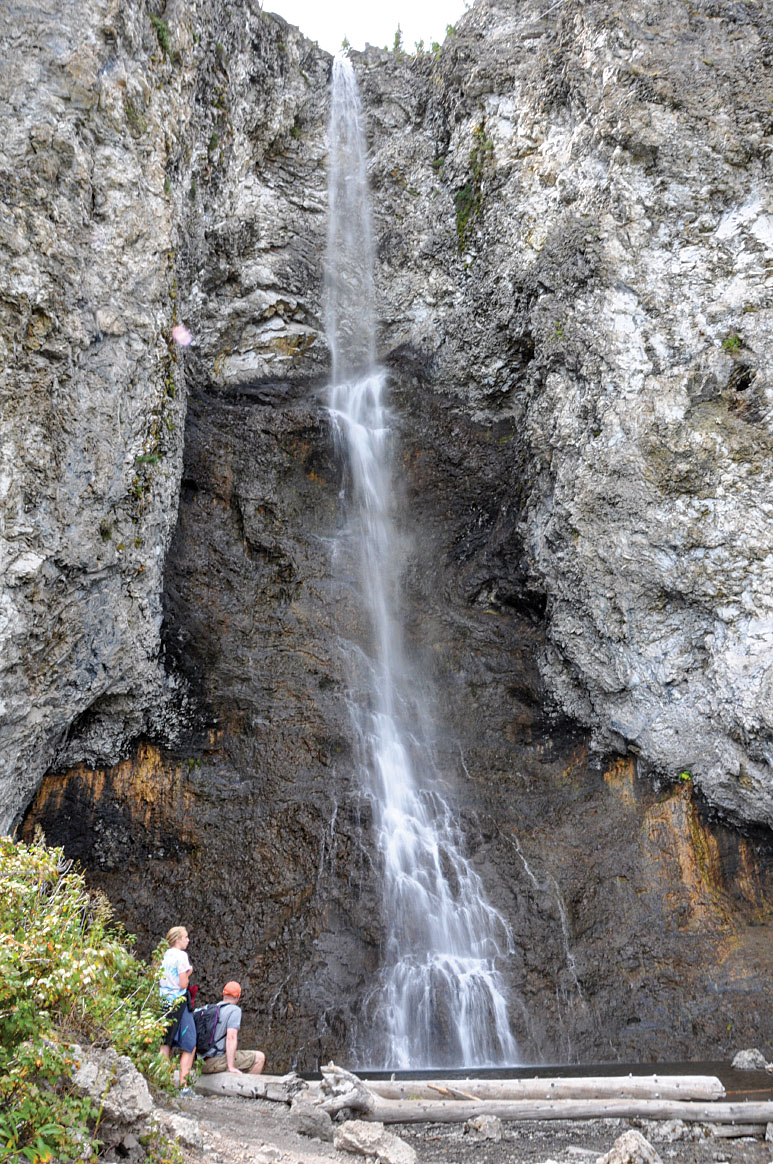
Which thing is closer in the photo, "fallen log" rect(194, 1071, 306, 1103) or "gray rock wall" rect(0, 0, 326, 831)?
"fallen log" rect(194, 1071, 306, 1103)

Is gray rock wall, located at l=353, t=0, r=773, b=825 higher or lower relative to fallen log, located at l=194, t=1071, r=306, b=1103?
higher

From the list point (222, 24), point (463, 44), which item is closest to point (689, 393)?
point (463, 44)

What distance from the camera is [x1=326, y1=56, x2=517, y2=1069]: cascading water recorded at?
31.2ft

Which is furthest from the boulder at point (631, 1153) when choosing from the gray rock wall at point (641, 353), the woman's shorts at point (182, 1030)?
the gray rock wall at point (641, 353)

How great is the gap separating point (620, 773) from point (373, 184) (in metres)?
13.6

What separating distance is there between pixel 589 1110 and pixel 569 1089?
0.73 ft

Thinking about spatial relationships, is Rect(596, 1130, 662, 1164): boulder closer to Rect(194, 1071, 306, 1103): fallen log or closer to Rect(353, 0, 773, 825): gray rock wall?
Rect(194, 1071, 306, 1103): fallen log

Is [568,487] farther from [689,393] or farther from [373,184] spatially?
[373,184]

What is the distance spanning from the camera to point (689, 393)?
1156cm

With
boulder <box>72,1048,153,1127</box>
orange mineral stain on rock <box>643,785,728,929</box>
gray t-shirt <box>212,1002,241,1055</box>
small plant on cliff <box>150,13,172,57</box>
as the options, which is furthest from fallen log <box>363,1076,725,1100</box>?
small plant on cliff <box>150,13,172,57</box>

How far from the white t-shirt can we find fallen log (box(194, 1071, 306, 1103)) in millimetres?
928

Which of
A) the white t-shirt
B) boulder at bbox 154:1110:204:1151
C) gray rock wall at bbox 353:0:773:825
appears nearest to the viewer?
boulder at bbox 154:1110:204:1151

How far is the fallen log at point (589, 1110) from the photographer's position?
623cm

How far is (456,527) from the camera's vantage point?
1479 cm
